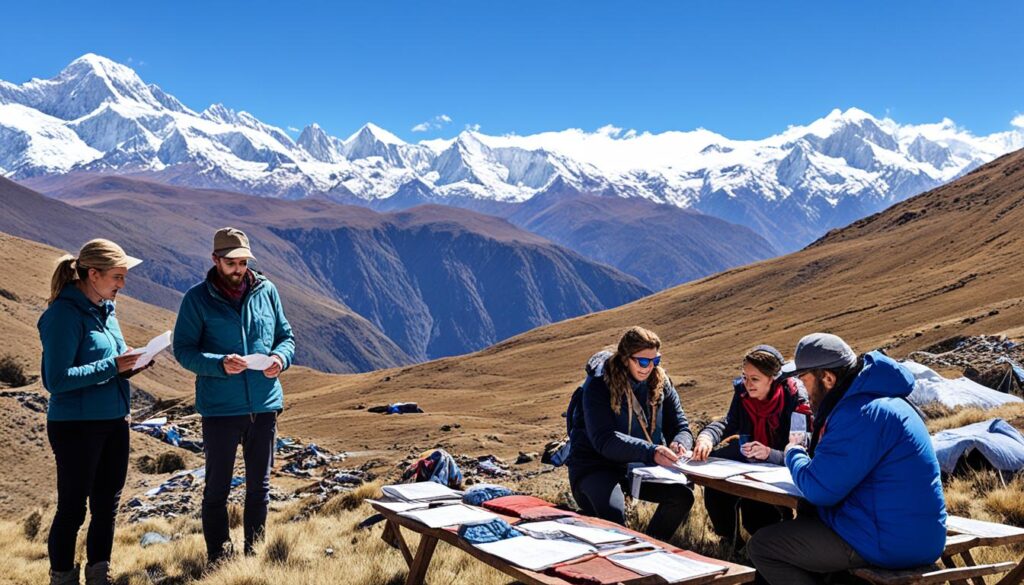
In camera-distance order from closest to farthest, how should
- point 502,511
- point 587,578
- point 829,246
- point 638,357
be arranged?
point 587,578
point 502,511
point 638,357
point 829,246

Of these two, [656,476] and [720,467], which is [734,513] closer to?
[720,467]

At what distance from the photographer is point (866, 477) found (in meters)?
4.69

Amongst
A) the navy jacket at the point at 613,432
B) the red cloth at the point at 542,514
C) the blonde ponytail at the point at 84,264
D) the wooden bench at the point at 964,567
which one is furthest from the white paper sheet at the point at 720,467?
the blonde ponytail at the point at 84,264

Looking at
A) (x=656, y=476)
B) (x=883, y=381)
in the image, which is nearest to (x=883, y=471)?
(x=883, y=381)

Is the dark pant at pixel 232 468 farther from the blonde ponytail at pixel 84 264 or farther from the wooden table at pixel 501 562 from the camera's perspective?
the blonde ponytail at pixel 84 264

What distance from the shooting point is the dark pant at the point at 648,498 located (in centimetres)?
650

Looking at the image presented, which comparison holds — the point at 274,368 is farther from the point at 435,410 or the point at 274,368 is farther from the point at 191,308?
the point at 435,410

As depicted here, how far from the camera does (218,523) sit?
6840 millimetres

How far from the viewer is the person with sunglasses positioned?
6.47 metres

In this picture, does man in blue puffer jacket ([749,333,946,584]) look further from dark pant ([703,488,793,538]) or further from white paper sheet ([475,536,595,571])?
dark pant ([703,488,793,538])

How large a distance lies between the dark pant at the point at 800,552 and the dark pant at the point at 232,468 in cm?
391

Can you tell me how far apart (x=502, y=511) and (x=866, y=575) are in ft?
7.86

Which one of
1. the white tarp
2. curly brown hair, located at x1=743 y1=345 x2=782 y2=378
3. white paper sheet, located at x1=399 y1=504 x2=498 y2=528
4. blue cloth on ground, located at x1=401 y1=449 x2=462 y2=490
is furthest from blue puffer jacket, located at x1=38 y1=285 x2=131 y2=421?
the white tarp

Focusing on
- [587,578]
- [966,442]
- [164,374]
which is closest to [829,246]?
[164,374]
